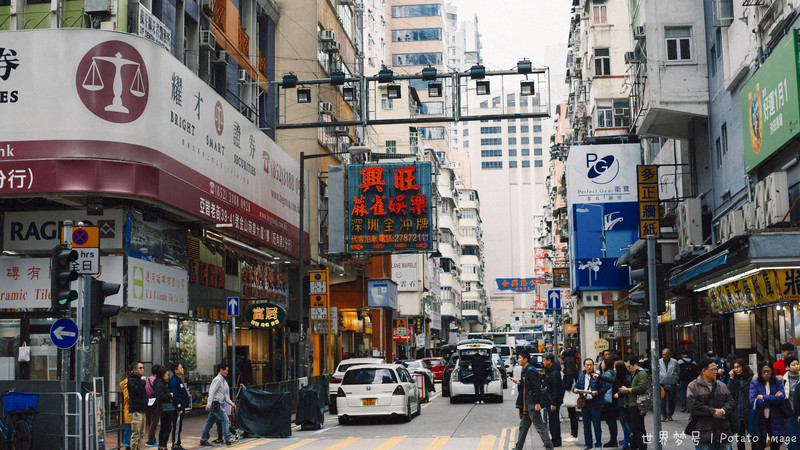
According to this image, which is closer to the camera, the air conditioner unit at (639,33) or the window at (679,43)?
the window at (679,43)

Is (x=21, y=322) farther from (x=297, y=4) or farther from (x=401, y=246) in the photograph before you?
(x=297, y=4)

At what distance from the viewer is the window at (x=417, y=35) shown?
12131 cm

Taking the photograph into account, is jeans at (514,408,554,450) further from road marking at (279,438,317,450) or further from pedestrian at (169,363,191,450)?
pedestrian at (169,363,191,450)

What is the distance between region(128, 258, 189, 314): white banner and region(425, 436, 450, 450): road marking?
759 cm

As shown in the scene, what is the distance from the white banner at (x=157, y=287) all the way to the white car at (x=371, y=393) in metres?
4.97

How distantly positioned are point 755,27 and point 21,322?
59.2ft

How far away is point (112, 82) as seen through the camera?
67.1ft

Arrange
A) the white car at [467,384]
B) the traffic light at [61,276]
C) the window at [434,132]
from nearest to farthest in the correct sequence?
the traffic light at [61,276] < the white car at [467,384] < the window at [434,132]

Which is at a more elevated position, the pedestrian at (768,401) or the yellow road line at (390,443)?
the pedestrian at (768,401)

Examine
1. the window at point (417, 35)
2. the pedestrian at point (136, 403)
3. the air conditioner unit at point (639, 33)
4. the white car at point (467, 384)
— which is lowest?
the white car at point (467, 384)

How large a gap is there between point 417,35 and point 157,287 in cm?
10258

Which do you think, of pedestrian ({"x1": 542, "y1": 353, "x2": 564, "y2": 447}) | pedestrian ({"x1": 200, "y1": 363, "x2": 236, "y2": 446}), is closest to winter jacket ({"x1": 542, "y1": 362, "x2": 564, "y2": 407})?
pedestrian ({"x1": 542, "y1": 353, "x2": 564, "y2": 447})

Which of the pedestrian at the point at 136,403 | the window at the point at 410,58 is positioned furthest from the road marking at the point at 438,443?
the window at the point at 410,58

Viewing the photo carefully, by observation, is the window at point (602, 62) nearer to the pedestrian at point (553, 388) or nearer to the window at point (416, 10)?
the pedestrian at point (553, 388)
